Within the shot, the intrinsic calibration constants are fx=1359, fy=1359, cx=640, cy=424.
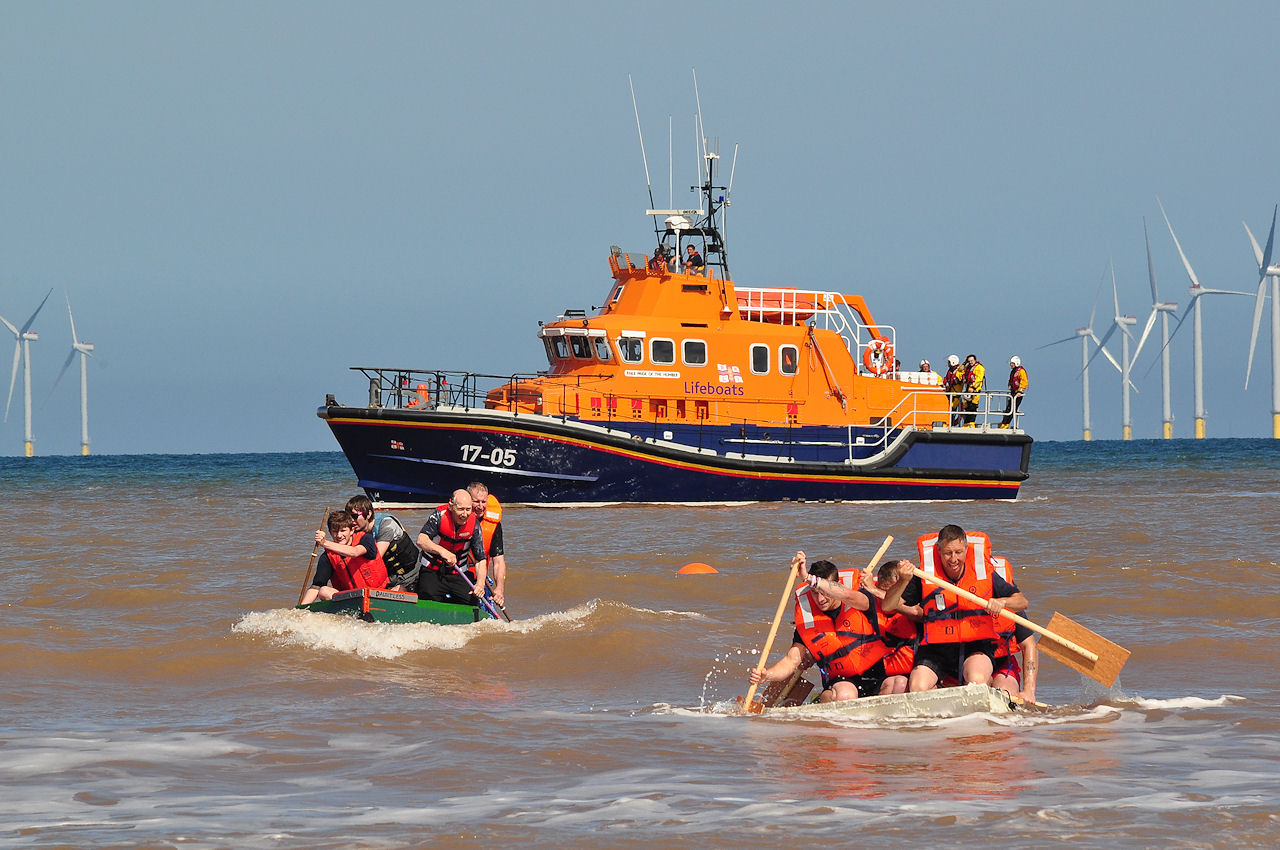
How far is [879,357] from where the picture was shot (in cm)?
2209

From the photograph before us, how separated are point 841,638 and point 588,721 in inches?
57.4

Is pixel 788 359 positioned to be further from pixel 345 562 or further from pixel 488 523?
pixel 345 562

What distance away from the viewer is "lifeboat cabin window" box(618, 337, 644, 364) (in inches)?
795

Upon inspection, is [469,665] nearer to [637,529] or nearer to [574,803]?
[574,803]

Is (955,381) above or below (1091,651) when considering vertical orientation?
above

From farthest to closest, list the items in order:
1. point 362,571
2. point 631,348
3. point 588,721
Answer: point 631,348
point 362,571
point 588,721

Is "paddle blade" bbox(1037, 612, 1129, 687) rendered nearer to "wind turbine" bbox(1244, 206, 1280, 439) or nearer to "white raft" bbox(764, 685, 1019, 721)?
"white raft" bbox(764, 685, 1019, 721)

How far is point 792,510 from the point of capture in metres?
20.7

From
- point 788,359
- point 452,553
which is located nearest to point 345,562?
point 452,553

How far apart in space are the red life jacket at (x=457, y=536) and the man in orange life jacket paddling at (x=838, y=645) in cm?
344

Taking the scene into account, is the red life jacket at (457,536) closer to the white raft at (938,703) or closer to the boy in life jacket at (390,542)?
the boy in life jacket at (390,542)

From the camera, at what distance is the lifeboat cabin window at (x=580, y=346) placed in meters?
20.6

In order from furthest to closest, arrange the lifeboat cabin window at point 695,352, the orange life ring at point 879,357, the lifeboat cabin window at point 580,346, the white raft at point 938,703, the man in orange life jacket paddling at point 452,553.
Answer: the orange life ring at point 879,357 → the lifeboat cabin window at point 580,346 → the lifeboat cabin window at point 695,352 → the man in orange life jacket paddling at point 452,553 → the white raft at point 938,703

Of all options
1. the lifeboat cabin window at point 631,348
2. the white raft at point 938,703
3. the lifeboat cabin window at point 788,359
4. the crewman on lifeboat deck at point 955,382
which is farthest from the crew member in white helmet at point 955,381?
the white raft at point 938,703
